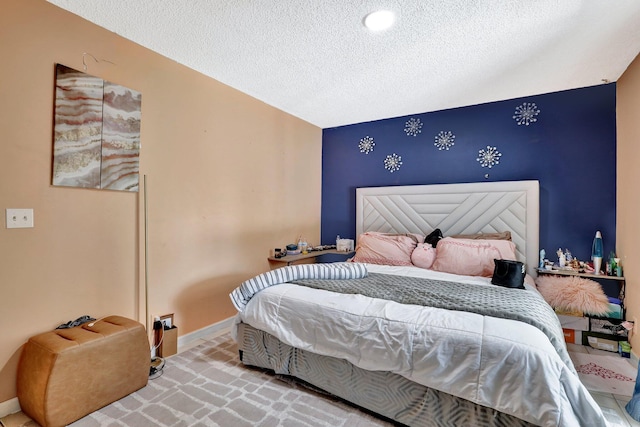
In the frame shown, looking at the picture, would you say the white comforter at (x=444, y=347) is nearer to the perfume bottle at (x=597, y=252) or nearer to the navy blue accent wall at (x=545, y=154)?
the perfume bottle at (x=597, y=252)

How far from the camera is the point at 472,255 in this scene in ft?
9.16

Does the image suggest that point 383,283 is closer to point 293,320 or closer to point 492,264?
point 293,320

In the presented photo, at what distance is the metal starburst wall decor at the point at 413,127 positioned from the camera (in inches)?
149

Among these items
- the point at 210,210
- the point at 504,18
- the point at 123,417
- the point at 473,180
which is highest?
the point at 504,18

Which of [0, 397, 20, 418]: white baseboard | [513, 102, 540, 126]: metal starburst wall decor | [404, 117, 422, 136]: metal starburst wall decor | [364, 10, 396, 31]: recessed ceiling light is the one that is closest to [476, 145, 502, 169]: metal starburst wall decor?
[513, 102, 540, 126]: metal starburst wall decor

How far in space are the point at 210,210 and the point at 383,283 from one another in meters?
1.75

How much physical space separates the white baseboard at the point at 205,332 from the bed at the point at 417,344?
2.13ft

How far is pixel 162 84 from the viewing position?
2465 millimetres

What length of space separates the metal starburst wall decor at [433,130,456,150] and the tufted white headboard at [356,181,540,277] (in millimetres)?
490

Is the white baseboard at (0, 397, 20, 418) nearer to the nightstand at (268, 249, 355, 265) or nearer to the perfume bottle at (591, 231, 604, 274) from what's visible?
the nightstand at (268, 249, 355, 265)

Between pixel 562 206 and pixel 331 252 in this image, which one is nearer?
pixel 562 206

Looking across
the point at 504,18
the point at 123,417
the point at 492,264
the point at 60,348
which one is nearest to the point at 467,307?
the point at 492,264

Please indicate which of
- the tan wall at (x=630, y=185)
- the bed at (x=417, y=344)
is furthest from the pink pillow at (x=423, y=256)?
the tan wall at (x=630, y=185)

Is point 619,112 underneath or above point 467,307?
above
